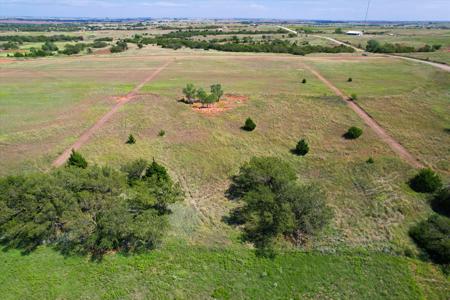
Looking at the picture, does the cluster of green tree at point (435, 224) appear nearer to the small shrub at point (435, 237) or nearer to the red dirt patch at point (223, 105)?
the small shrub at point (435, 237)

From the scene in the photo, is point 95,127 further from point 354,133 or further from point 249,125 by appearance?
point 354,133

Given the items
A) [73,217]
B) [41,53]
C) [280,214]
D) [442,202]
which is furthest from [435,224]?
[41,53]

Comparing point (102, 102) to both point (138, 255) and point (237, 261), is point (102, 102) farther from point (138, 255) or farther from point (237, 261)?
point (237, 261)

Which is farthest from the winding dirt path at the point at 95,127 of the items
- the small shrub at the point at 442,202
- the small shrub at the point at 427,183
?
the small shrub at the point at 442,202

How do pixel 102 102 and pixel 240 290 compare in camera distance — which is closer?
pixel 240 290

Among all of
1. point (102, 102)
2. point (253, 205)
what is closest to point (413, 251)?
point (253, 205)

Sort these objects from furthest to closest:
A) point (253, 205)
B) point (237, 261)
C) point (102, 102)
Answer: point (102, 102)
point (253, 205)
point (237, 261)
